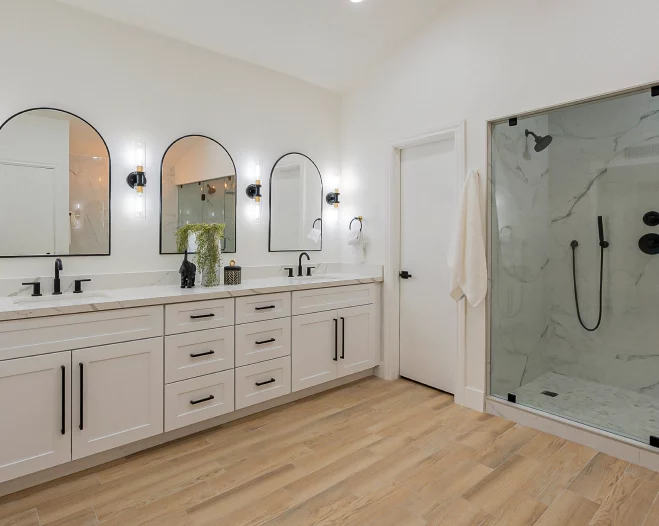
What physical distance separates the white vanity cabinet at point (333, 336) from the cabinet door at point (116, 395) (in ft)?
3.35

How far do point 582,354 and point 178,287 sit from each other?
3236mm

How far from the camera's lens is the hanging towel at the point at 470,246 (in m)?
2.90

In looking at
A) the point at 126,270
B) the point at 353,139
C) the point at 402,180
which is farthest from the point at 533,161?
the point at 126,270

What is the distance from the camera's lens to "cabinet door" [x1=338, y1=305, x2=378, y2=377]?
339 centimetres

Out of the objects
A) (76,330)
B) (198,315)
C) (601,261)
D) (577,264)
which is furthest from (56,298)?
(601,261)

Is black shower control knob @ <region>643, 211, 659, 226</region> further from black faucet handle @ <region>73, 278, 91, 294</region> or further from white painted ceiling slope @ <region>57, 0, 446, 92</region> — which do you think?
black faucet handle @ <region>73, 278, 91, 294</region>

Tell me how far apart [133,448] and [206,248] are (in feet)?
4.35

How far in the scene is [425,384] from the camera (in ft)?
11.5

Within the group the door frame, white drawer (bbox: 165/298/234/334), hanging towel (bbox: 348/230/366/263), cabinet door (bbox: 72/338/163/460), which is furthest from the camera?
hanging towel (bbox: 348/230/366/263)

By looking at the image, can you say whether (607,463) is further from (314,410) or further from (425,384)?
(314,410)

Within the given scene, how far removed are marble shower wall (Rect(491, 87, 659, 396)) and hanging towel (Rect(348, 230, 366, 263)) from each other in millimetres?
1263

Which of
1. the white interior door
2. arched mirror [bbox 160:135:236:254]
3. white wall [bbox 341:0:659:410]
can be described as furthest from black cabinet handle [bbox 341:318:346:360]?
arched mirror [bbox 160:135:236:254]

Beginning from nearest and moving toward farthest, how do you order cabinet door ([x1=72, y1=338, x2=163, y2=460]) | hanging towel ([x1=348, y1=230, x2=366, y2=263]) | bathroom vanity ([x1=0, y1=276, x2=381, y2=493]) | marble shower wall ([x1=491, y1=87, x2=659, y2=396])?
1. bathroom vanity ([x1=0, y1=276, x2=381, y2=493])
2. cabinet door ([x1=72, y1=338, x2=163, y2=460])
3. marble shower wall ([x1=491, y1=87, x2=659, y2=396])
4. hanging towel ([x1=348, y1=230, x2=366, y2=263])

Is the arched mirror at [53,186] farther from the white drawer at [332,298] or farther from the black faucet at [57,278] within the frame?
the white drawer at [332,298]
